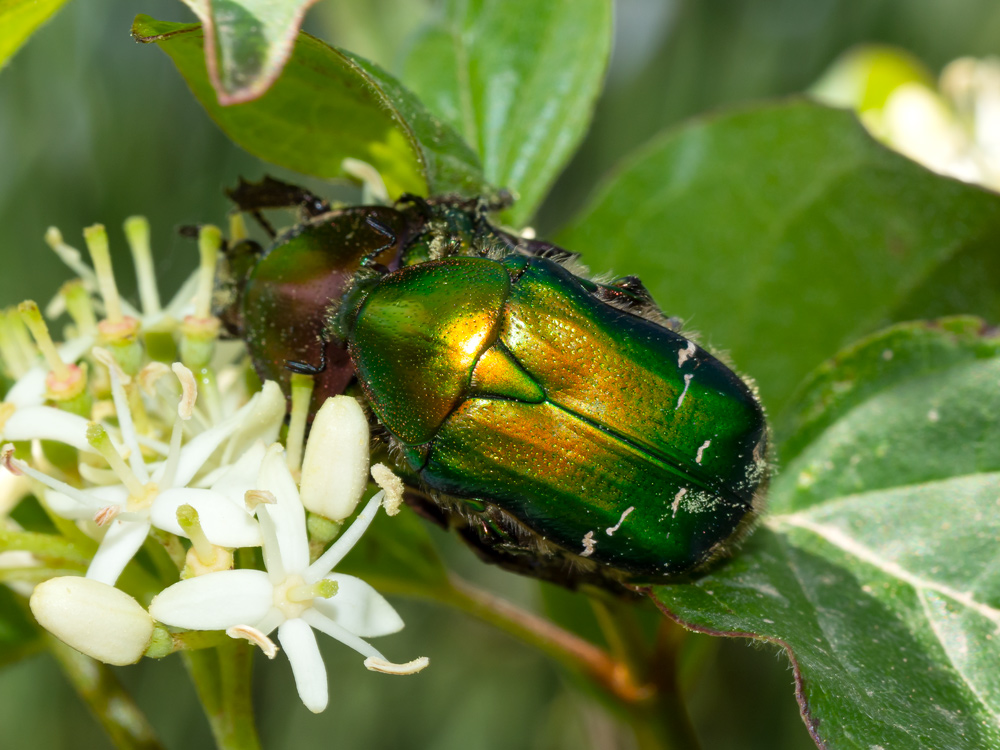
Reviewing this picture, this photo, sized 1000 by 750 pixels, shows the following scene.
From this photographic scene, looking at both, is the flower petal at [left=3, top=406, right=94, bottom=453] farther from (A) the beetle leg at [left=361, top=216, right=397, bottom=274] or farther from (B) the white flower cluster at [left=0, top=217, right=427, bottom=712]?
(A) the beetle leg at [left=361, top=216, right=397, bottom=274]

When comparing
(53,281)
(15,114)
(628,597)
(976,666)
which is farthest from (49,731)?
(976,666)

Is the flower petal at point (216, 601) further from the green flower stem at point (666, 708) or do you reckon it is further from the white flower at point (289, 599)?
the green flower stem at point (666, 708)

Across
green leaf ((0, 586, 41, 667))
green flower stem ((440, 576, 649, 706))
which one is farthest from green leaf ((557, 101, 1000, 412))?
green leaf ((0, 586, 41, 667))

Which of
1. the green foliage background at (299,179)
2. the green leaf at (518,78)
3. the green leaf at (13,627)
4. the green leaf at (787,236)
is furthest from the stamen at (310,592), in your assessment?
the green foliage background at (299,179)

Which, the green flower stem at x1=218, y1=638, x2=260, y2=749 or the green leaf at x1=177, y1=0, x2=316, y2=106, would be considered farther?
the green flower stem at x1=218, y1=638, x2=260, y2=749

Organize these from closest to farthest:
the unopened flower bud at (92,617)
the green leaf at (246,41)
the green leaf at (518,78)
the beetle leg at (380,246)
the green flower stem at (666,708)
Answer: the green leaf at (246,41) < the unopened flower bud at (92,617) < the beetle leg at (380,246) < the green flower stem at (666,708) < the green leaf at (518,78)

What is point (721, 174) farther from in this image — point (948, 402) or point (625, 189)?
point (948, 402)
